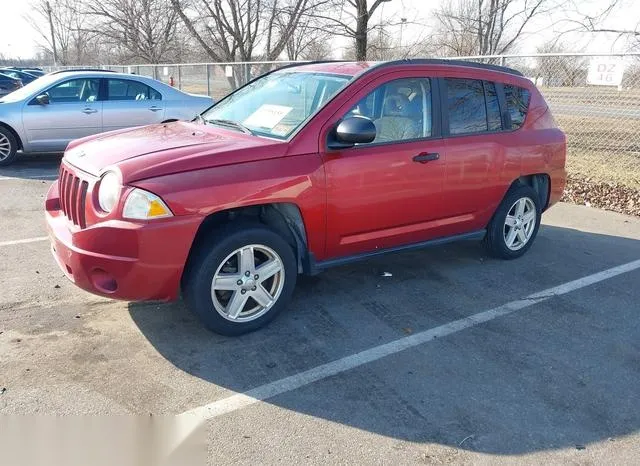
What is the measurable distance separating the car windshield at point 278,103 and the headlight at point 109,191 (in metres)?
1.15

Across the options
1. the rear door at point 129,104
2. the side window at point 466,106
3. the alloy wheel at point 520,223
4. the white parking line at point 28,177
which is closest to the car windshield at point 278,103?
the side window at point 466,106

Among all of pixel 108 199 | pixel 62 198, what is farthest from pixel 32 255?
pixel 108 199

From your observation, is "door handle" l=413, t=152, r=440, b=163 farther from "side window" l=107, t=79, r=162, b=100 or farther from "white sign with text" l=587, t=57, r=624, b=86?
"side window" l=107, t=79, r=162, b=100

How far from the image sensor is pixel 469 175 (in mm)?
4867

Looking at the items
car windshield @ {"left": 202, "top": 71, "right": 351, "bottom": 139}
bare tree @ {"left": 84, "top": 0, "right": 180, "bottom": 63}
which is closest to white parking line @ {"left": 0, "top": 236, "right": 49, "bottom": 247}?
car windshield @ {"left": 202, "top": 71, "right": 351, "bottom": 139}

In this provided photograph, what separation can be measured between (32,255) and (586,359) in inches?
188

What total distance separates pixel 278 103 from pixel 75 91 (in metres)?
6.83

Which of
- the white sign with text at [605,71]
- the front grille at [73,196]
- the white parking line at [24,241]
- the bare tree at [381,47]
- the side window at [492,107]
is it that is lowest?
the white parking line at [24,241]

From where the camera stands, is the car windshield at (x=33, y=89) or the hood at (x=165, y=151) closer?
the hood at (x=165, y=151)

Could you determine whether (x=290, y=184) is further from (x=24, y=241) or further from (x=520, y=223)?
(x=24, y=241)

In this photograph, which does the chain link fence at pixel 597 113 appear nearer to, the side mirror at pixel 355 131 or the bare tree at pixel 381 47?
the side mirror at pixel 355 131

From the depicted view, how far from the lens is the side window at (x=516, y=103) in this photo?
5.33 meters

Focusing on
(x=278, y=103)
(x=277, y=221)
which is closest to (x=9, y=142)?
(x=278, y=103)

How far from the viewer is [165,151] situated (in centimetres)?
365
